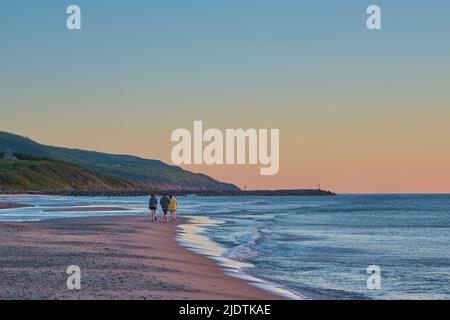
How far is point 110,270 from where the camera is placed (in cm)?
1972

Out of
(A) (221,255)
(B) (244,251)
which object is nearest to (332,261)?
(A) (221,255)

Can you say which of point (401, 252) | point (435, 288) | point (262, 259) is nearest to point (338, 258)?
point (262, 259)

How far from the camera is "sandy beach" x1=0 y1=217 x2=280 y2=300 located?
51.8 ft

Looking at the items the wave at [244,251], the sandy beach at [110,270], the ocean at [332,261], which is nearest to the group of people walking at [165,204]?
the ocean at [332,261]

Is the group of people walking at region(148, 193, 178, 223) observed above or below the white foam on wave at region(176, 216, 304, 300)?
above

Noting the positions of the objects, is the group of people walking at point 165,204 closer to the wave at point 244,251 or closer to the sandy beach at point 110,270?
the wave at point 244,251

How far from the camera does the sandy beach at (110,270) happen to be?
1579 cm

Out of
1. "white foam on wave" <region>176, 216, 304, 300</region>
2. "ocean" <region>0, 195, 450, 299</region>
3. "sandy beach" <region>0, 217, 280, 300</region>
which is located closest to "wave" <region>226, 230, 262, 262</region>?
"ocean" <region>0, 195, 450, 299</region>

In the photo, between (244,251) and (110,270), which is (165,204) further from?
(110,270)

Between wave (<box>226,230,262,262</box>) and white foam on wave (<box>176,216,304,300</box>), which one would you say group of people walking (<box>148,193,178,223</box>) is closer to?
white foam on wave (<box>176,216,304,300</box>)

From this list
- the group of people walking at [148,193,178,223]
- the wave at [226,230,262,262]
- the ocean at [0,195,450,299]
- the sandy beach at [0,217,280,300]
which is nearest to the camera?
the sandy beach at [0,217,280,300]

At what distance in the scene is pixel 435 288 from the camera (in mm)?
20406
